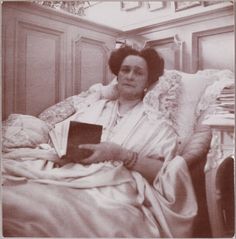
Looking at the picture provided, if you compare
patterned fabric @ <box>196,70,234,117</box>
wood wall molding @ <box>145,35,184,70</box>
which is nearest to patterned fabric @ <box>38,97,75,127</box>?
wood wall molding @ <box>145,35,184,70</box>

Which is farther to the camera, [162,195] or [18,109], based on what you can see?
[18,109]

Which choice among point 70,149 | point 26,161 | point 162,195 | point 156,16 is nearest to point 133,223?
point 162,195

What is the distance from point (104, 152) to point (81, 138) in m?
0.12

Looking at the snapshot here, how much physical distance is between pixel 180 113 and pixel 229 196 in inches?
16.4

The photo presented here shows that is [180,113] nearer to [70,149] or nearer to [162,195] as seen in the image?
[162,195]

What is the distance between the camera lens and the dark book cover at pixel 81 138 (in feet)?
5.12

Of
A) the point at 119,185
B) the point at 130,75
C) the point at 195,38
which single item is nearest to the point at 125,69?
the point at 130,75

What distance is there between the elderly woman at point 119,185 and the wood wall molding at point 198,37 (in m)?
0.15

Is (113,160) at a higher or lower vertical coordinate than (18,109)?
lower

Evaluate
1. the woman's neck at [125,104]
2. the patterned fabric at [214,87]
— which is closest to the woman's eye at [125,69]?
the woman's neck at [125,104]

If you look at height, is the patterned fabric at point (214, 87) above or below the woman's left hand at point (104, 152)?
above

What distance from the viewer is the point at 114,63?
1.60m

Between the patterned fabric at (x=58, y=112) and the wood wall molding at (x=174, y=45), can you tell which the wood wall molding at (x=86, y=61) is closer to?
the patterned fabric at (x=58, y=112)

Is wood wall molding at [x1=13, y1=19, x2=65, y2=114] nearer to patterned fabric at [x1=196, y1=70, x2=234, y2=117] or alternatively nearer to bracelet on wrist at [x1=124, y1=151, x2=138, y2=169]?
bracelet on wrist at [x1=124, y1=151, x2=138, y2=169]
